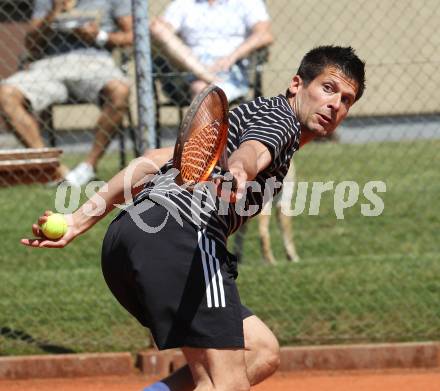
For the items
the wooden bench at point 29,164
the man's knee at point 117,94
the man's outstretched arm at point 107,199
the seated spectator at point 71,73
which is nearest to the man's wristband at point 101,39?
the seated spectator at point 71,73

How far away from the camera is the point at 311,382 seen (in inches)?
218

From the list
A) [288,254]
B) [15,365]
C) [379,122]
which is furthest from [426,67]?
[15,365]

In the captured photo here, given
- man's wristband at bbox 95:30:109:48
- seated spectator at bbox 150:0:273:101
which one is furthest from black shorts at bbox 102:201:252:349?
man's wristband at bbox 95:30:109:48

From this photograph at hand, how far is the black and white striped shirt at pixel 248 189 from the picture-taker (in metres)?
3.63

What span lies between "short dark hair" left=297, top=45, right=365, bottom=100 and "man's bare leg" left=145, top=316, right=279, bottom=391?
37.5 inches

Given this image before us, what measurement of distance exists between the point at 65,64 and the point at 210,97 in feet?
13.7

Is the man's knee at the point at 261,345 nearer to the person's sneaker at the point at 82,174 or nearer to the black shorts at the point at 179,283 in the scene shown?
the black shorts at the point at 179,283

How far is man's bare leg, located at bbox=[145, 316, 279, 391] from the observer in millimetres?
3994

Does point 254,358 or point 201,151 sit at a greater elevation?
point 201,151

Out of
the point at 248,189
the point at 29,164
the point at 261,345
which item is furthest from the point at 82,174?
the point at 248,189

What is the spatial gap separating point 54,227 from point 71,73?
4047 mm

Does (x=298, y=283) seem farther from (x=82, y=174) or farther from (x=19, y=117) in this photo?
(x=19, y=117)

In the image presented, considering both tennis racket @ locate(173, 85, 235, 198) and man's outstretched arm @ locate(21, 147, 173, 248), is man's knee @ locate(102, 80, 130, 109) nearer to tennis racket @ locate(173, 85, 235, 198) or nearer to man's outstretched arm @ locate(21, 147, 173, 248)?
man's outstretched arm @ locate(21, 147, 173, 248)

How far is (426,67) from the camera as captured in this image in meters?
11.6
